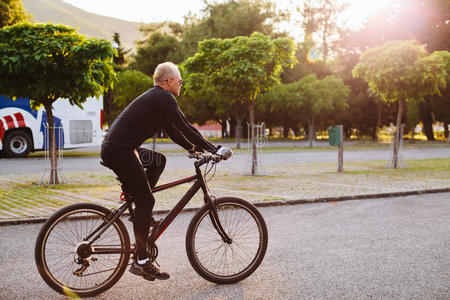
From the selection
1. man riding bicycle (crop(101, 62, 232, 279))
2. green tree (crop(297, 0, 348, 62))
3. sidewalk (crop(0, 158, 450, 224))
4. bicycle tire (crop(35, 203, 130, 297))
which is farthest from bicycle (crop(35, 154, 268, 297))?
green tree (crop(297, 0, 348, 62))

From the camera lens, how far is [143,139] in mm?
3719

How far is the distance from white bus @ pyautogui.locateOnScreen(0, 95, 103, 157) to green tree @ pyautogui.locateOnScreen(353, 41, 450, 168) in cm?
1117

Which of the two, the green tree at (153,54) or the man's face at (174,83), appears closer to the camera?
the man's face at (174,83)

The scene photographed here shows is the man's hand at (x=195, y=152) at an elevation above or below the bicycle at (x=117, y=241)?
above

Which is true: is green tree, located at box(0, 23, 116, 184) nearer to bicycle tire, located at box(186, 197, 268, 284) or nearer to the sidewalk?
the sidewalk

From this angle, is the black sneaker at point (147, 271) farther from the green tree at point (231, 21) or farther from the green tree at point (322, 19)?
the green tree at point (322, 19)

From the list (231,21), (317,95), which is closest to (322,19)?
(231,21)

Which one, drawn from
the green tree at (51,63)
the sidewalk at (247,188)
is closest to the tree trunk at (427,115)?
the sidewalk at (247,188)

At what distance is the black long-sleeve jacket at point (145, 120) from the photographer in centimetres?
363

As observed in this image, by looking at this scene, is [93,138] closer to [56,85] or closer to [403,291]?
[56,85]

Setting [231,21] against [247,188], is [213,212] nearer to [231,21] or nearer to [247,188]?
[247,188]

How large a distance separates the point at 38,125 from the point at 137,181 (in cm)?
1675

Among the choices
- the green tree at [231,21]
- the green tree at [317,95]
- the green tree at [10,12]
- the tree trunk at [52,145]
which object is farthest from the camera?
the green tree at [231,21]

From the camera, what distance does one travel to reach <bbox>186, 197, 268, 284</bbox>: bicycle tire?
3959 mm
